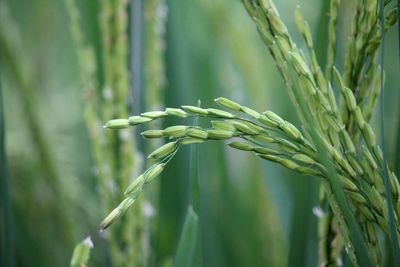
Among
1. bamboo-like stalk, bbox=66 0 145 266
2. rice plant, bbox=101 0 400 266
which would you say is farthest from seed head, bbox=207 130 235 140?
bamboo-like stalk, bbox=66 0 145 266

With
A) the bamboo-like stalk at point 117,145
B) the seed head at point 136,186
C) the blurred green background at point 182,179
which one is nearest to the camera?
the seed head at point 136,186

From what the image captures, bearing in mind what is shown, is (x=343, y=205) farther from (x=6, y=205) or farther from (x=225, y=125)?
(x=6, y=205)

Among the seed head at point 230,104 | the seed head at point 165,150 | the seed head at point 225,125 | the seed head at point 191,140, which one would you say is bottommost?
the seed head at point 165,150

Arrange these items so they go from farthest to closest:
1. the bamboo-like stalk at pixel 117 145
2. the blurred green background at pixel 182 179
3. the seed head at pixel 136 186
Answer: the blurred green background at pixel 182 179 → the bamboo-like stalk at pixel 117 145 → the seed head at pixel 136 186

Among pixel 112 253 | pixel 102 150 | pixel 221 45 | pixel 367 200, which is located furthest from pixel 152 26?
pixel 221 45

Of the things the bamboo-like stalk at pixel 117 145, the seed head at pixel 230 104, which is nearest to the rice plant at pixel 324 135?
the seed head at pixel 230 104

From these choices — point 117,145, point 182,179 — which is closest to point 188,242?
point 117,145

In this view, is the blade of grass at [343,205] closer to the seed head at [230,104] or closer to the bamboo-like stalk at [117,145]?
the seed head at [230,104]

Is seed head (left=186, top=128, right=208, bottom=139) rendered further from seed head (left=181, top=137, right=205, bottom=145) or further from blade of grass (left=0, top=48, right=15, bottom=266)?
blade of grass (left=0, top=48, right=15, bottom=266)
